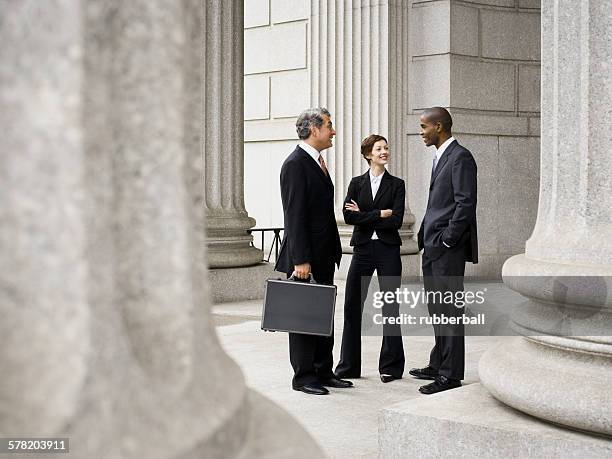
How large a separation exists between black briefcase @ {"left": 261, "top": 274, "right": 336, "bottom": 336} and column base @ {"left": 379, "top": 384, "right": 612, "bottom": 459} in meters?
1.61

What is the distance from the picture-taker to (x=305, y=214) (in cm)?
659

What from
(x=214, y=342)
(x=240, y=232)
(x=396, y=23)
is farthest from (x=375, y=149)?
(x=396, y=23)

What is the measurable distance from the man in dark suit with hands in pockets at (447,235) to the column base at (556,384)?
95.2 inches

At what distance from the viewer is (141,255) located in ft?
3.98

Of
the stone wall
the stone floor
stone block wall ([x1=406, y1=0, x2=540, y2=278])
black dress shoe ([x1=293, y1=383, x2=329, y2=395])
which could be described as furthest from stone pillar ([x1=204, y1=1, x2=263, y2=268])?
black dress shoe ([x1=293, y1=383, x2=329, y2=395])

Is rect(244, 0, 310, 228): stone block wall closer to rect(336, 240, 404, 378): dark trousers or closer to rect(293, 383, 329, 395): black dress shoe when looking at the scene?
Result: rect(336, 240, 404, 378): dark trousers

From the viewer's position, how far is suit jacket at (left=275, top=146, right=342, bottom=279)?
Answer: 21.5ft

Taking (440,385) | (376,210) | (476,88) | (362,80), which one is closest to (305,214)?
(376,210)

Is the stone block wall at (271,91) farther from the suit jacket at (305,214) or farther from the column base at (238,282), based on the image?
the suit jacket at (305,214)

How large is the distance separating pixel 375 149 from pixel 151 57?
20.7ft

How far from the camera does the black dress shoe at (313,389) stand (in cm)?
651

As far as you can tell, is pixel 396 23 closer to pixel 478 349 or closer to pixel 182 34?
pixel 478 349

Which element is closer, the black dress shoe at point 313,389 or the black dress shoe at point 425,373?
the black dress shoe at point 313,389

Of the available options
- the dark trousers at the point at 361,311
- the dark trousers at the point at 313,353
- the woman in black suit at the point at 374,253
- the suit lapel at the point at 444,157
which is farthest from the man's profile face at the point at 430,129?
the dark trousers at the point at 313,353
